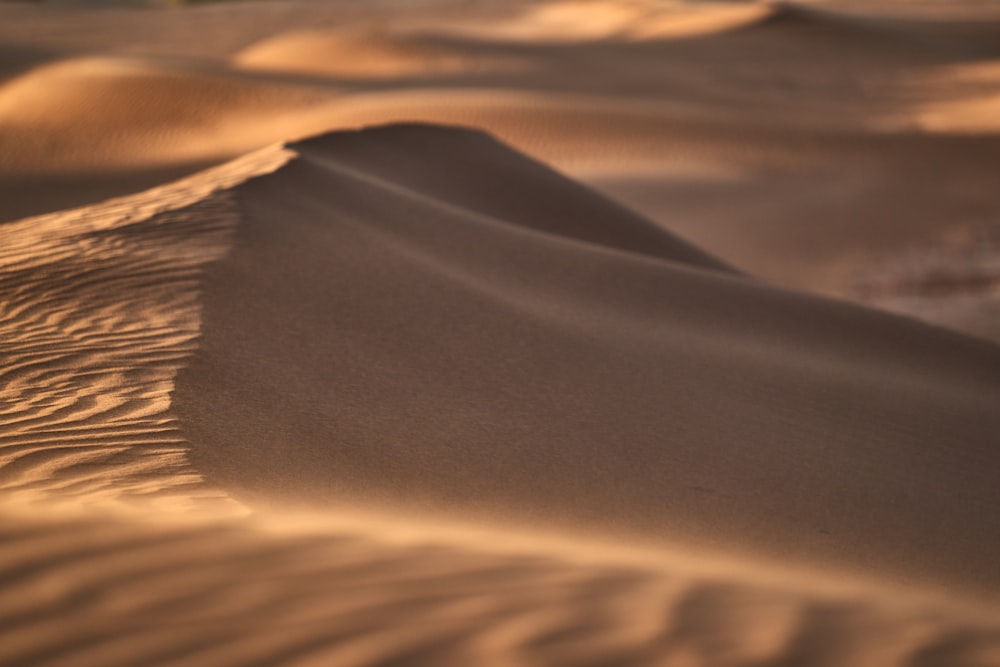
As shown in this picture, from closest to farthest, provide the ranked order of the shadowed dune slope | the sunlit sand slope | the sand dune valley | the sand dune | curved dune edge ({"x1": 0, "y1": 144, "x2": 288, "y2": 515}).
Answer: the sunlit sand slope
the sand dune valley
curved dune edge ({"x1": 0, "y1": 144, "x2": 288, "y2": 515})
the shadowed dune slope
the sand dune

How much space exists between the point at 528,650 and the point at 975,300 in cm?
890

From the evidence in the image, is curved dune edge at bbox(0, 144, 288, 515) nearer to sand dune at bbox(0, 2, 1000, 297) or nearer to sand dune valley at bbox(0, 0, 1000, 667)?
sand dune valley at bbox(0, 0, 1000, 667)

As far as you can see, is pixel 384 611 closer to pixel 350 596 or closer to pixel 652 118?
pixel 350 596

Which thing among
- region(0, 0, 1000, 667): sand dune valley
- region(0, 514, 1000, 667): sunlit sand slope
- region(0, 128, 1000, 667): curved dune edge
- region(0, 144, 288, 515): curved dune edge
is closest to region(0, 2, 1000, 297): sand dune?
region(0, 0, 1000, 667): sand dune valley

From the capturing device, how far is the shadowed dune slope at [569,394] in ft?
11.1

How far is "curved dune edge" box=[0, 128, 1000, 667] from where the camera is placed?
6.19 feet

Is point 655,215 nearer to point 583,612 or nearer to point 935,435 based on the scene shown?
point 935,435

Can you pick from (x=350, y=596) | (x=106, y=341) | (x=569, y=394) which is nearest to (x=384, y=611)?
(x=350, y=596)

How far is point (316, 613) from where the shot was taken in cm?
198

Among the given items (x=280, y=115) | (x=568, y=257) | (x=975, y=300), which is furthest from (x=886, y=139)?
(x=568, y=257)

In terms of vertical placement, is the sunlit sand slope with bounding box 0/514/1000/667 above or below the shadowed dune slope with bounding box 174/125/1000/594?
above

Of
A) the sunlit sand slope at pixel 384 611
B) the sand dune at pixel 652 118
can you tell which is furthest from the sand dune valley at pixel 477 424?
the sand dune at pixel 652 118

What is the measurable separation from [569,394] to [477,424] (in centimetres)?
60

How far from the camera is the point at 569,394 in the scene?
4414 mm
